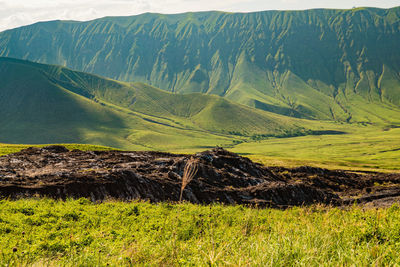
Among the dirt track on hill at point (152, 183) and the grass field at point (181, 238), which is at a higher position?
the grass field at point (181, 238)

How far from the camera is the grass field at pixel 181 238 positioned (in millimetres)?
7301

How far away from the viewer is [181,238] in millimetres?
12617

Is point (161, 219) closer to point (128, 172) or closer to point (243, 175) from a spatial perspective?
point (128, 172)

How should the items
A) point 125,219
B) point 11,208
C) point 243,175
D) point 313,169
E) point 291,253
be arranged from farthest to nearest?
1. point 313,169
2. point 243,175
3. point 11,208
4. point 125,219
5. point 291,253

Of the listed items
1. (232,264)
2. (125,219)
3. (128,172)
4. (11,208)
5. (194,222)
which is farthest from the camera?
(128,172)

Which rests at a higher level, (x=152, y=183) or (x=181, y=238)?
(x=181, y=238)

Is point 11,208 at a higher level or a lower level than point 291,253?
lower

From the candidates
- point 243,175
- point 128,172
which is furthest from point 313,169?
point 128,172

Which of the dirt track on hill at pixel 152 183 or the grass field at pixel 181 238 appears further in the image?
the dirt track on hill at pixel 152 183

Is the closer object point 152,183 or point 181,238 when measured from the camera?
point 181,238

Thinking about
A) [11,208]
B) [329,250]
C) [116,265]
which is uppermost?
[329,250]

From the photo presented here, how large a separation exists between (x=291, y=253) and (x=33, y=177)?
90.0 feet

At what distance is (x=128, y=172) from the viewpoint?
30.4 m

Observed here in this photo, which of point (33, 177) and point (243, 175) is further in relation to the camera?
point (243, 175)
